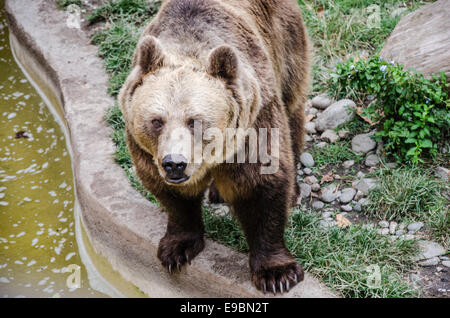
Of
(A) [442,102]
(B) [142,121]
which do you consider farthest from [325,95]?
(B) [142,121]

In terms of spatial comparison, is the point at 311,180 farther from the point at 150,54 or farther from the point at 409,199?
the point at 150,54

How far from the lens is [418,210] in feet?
14.1

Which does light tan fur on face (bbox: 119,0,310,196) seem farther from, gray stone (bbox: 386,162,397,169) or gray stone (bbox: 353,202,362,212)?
Result: gray stone (bbox: 386,162,397,169)

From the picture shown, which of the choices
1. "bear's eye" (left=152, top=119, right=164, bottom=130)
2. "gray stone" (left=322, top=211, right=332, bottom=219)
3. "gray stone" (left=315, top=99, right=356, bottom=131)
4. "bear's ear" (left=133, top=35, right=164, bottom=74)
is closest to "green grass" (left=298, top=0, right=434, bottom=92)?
"gray stone" (left=315, top=99, right=356, bottom=131)

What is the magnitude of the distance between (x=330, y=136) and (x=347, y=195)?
0.88 metres

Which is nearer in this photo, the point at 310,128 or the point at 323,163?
the point at 323,163

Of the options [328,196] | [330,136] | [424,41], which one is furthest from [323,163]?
[424,41]

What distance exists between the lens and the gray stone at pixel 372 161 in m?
4.89

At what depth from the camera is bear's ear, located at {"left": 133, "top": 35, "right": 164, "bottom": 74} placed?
118 inches

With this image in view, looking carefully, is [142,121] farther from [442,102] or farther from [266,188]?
[442,102]

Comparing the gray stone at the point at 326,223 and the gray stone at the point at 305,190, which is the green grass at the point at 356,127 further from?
the gray stone at the point at 326,223

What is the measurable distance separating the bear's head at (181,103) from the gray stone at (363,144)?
2.27 meters

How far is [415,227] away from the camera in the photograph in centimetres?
419

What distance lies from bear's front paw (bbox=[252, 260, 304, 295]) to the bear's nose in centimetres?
104
